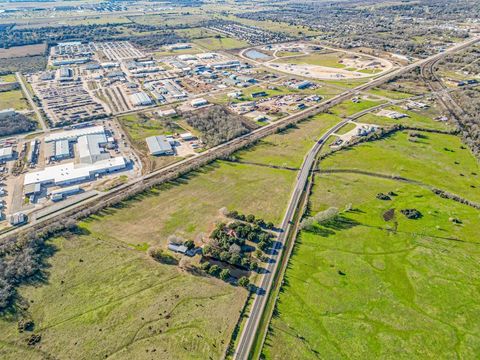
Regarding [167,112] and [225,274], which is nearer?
[225,274]

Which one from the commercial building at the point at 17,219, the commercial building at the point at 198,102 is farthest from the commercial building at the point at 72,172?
the commercial building at the point at 198,102

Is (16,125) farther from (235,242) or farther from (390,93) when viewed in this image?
(390,93)

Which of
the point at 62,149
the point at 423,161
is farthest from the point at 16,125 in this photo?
the point at 423,161

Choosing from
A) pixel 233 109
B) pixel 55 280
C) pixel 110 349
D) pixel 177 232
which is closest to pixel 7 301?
pixel 55 280

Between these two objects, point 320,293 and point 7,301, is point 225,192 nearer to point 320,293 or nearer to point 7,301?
point 320,293

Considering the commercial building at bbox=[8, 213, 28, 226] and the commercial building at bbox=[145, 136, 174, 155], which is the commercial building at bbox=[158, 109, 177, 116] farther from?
the commercial building at bbox=[8, 213, 28, 226]
